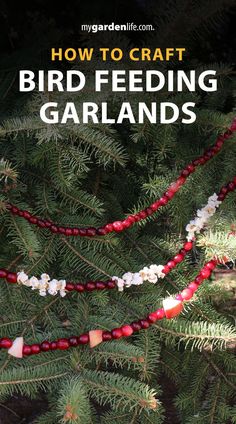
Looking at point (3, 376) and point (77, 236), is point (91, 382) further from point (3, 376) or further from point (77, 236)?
point (77, 236)

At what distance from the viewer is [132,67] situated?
1.01m

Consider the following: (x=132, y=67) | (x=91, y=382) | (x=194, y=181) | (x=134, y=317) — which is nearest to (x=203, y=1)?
(x=132, y=67)

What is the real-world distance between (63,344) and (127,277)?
0.56ft

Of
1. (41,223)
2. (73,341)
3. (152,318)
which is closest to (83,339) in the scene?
(73,341)

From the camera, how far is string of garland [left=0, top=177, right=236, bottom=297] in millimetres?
1026

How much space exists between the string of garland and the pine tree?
2cm

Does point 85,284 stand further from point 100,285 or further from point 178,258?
point 178,258

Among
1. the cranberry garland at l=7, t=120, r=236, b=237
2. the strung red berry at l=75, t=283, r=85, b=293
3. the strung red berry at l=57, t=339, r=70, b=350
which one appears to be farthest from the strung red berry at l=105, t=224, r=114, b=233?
the strung red berry at l=57, t=339, r=70, b=350

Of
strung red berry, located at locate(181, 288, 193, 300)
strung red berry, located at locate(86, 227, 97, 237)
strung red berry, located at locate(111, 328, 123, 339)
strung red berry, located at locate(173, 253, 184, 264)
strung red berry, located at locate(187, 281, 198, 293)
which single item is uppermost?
strung red berry, located at locate(86, 227, 97, 237)

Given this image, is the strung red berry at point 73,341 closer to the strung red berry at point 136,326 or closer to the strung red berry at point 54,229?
the strung red berry at point 136,326

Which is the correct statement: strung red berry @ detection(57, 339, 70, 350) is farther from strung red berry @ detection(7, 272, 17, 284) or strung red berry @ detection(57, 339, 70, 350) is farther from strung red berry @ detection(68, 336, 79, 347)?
strung red berry @ detection(7, 272, 17, 284)

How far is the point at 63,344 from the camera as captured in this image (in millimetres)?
958

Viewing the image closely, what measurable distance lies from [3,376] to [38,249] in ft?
0.73

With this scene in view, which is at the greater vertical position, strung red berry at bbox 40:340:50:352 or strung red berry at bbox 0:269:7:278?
strung red berry at bbox 0:269:7:278
